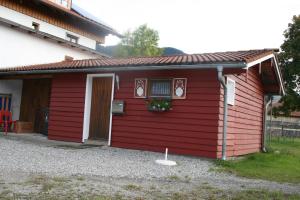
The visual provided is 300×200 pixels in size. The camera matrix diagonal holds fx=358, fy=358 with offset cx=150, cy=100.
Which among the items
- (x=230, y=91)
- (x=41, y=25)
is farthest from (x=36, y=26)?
(x=230, y=91)

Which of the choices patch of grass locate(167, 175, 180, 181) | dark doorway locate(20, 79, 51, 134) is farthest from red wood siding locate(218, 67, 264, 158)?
dark doorway locate(20, 79, 51, 134)

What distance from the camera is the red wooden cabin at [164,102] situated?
9.59 m

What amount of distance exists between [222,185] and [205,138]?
3.34 meters

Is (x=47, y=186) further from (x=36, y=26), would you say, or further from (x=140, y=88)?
(x=36, y=26)

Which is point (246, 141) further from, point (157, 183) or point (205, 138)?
point (157, 183)

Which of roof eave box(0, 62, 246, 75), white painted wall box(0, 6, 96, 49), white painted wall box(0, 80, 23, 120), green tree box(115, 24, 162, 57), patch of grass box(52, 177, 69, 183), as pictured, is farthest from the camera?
green tree box(115, 24, 162, 57)

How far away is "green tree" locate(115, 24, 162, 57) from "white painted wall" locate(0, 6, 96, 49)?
16580mm

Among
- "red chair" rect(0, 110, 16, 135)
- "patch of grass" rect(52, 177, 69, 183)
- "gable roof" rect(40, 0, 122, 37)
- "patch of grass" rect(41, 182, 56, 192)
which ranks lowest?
"patch of grass" rect(41, 182, 56, 192)

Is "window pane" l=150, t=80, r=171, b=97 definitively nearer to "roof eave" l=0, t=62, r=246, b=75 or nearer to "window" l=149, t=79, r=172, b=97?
"window" l=149, t=79, r=172, b=97

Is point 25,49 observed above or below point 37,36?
below

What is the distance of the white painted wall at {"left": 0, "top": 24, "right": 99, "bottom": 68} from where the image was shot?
15717mm

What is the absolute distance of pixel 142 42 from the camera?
38.7 metres

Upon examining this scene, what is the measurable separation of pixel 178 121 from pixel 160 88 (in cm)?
112

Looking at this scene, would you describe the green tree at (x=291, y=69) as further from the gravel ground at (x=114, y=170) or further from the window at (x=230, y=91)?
the gravel ground at (x=114, y=170)
